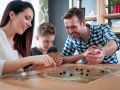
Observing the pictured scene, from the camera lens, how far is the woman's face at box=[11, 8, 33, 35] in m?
1.59

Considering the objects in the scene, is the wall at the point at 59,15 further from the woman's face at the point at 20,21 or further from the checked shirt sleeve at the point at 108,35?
the woman's face at the point at 20,21

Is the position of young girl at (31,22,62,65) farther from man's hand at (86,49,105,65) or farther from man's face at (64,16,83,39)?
man's hand at (86,49,105,65)

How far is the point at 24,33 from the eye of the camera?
1.77 metres

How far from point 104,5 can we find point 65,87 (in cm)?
248

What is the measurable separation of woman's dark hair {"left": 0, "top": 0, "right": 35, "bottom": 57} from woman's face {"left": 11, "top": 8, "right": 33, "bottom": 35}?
3cm

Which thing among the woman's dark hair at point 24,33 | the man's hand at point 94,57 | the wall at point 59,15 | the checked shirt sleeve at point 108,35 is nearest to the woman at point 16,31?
the woman's dark hair at point 24,33

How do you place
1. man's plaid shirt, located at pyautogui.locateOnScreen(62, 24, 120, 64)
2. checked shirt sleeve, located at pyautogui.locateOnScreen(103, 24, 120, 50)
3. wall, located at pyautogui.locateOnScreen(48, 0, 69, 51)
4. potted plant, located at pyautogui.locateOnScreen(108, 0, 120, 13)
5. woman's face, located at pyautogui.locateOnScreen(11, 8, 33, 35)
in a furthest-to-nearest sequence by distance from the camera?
wall, located at pyautogui.locateOnScreen(48, 0, 69, 51), potted plant, located at pyautogui.locateOnScreen(108, 0, 120, 13), man's plaid shirt, located at pyautogui.locateOnScreen(62, 24, 120, 64), checked shirt sleeve, located at pyautogui.locateOnScreen(103, 24, 120, 50), woman's face, located at pyautogui.locateOnScreen(11, 8, 33, 35)

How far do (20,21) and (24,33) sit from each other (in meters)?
0.19

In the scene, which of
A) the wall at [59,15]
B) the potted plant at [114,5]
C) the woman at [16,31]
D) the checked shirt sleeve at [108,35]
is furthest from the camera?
the wall at [59,15]

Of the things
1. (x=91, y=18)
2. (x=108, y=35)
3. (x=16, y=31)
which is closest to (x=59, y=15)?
(x=91, y=18)

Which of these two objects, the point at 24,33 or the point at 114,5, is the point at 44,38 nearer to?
the point at 24,33

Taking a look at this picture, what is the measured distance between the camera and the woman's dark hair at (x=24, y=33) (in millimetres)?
1612

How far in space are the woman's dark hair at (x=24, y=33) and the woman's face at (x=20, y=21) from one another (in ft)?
0.08

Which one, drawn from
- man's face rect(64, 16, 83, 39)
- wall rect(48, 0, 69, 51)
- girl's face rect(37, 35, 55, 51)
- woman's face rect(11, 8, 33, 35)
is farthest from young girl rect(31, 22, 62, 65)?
wall rect(48, 0, 69, 51)
